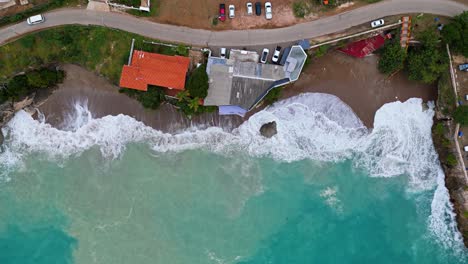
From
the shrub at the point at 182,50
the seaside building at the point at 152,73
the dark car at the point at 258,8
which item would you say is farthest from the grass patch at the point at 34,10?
the dark car at the point at 258,8

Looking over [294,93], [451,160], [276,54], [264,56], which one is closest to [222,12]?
[264,56]

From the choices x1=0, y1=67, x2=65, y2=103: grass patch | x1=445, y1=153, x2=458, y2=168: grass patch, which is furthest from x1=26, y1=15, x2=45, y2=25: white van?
x1=445, y1=153, x2=458, y2=168: grass patch

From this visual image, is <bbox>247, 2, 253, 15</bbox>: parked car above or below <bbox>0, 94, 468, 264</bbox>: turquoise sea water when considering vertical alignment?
above

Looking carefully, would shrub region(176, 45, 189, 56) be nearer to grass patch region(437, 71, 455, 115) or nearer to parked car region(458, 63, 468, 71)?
grass patch region(437, 71, 455, 115)

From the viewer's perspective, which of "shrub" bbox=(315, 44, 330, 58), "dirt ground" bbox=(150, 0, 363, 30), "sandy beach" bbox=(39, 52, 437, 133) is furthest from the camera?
"sandy beach" bbox=(39, 52, 437, 133)

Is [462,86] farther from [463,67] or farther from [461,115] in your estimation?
[461,115]

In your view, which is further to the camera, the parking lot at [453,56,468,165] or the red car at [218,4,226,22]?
the parking lot at [453,56,468,165]
